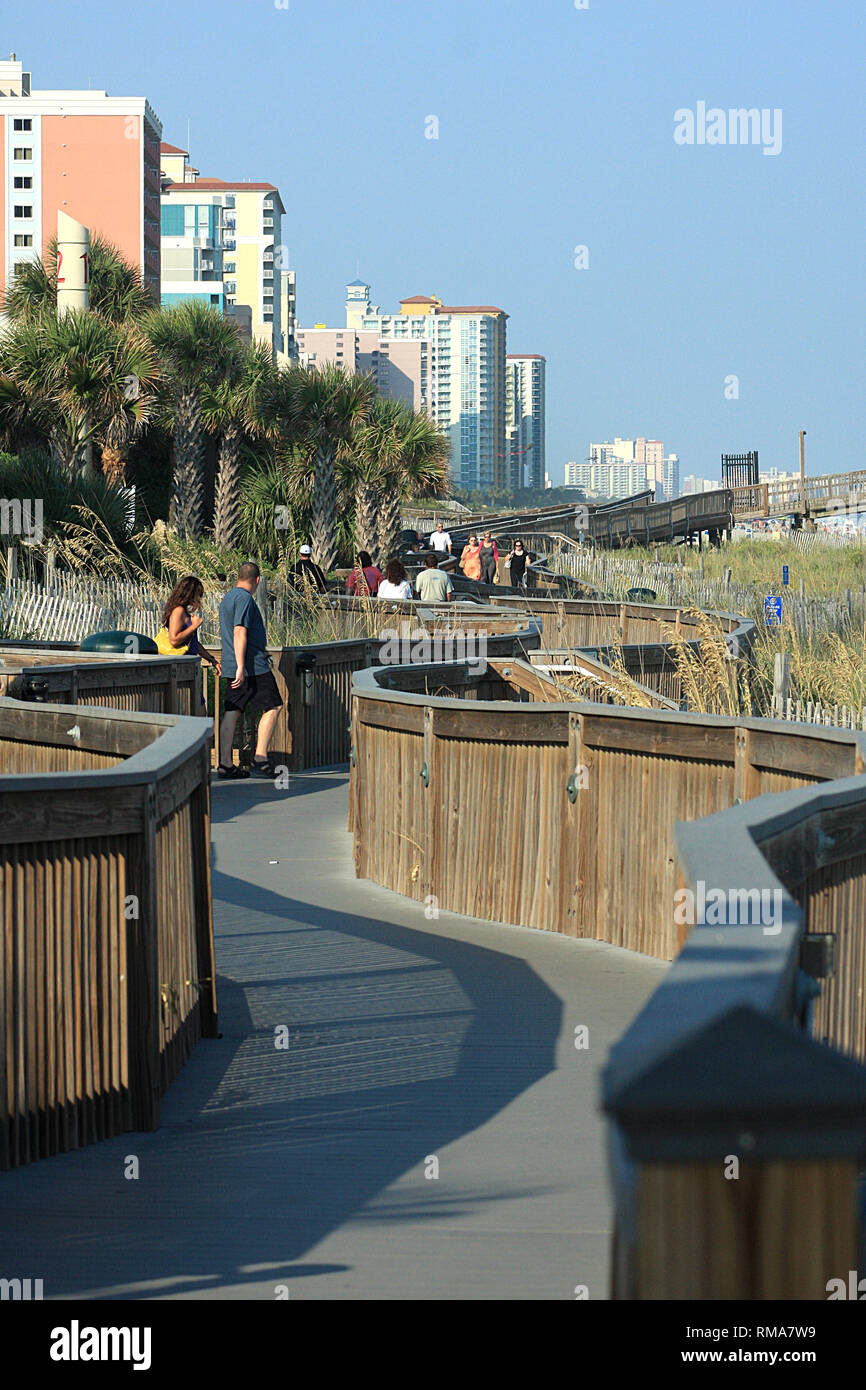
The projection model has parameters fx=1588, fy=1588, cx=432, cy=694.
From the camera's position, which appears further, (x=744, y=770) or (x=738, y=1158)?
(x=744, y=770)

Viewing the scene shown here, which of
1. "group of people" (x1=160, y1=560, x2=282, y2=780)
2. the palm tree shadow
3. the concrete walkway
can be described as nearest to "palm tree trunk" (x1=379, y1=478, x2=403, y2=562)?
"group of people" (x1=160, y1=560, x2=282, y2=780)

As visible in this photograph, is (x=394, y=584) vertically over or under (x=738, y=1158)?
over

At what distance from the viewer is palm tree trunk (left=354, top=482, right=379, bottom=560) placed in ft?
127

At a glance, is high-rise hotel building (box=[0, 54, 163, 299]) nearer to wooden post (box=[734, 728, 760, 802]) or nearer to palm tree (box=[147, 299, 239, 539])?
palm tree (box=[147, 299, 239, 539])

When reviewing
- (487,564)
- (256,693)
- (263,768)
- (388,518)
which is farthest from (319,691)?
(388,518)

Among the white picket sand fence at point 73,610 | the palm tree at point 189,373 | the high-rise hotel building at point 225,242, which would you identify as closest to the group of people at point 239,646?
the white picket sand fence at point 73,610

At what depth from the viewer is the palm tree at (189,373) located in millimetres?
36188

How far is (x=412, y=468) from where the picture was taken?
124 ft

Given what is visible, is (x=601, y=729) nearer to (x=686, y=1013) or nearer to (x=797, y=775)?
(x=797, y=775)

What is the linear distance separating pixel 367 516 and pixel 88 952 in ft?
112

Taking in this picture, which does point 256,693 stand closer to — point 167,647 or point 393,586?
point 167,647

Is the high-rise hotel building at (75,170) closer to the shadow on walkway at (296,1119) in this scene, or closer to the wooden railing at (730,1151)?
the shadow on walkway at (296,1119)

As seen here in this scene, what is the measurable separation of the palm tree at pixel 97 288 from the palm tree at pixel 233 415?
21.0 ft
